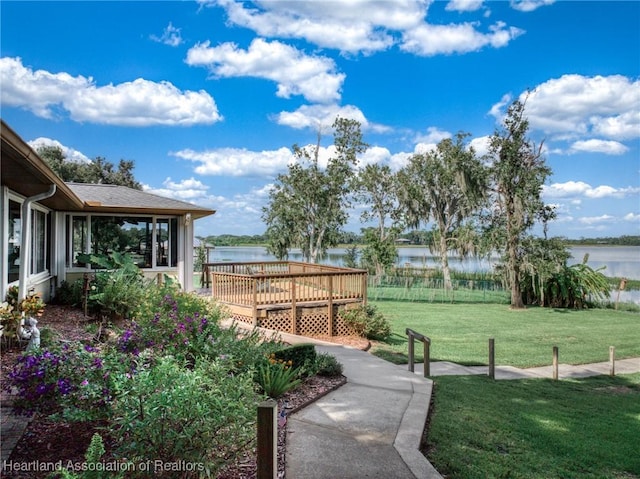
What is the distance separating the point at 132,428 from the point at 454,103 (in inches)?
1304

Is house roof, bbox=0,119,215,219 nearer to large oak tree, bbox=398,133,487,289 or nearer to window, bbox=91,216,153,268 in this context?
window, bbox=91,216,153,268

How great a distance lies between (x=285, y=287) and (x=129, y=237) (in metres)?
4.50

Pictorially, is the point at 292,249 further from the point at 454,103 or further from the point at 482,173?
the point at 454,103

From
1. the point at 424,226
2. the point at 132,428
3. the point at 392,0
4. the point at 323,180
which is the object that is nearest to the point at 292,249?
the point at 323,180

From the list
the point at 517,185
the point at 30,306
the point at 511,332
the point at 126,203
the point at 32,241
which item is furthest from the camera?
the point at 517,185

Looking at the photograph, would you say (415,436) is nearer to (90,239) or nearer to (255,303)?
(255,303)

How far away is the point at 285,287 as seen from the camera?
39.7ft

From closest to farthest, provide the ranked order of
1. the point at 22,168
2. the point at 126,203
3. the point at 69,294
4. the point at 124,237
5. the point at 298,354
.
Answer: the point at 22,168 → the point at 298,354 → the point at 69,294 → the point at 126,203 → the point at 124,237

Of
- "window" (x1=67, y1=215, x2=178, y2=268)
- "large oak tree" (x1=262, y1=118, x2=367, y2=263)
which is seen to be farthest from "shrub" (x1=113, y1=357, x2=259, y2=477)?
"large oak tree" (x1=262, y1=118, x2=367, y2=263)

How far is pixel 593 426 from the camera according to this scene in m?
5.52

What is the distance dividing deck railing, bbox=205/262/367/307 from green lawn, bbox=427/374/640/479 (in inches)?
190

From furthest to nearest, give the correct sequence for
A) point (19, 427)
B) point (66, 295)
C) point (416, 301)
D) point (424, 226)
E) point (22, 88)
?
1. point (424, 226)
2. point (416, 301)
3. point (22, 88)
4. point (66, 295)
5. point (19, 427)

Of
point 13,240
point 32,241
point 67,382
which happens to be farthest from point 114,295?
point 67,382

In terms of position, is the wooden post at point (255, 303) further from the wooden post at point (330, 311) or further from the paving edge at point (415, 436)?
the paving edge at point (415, 436)
